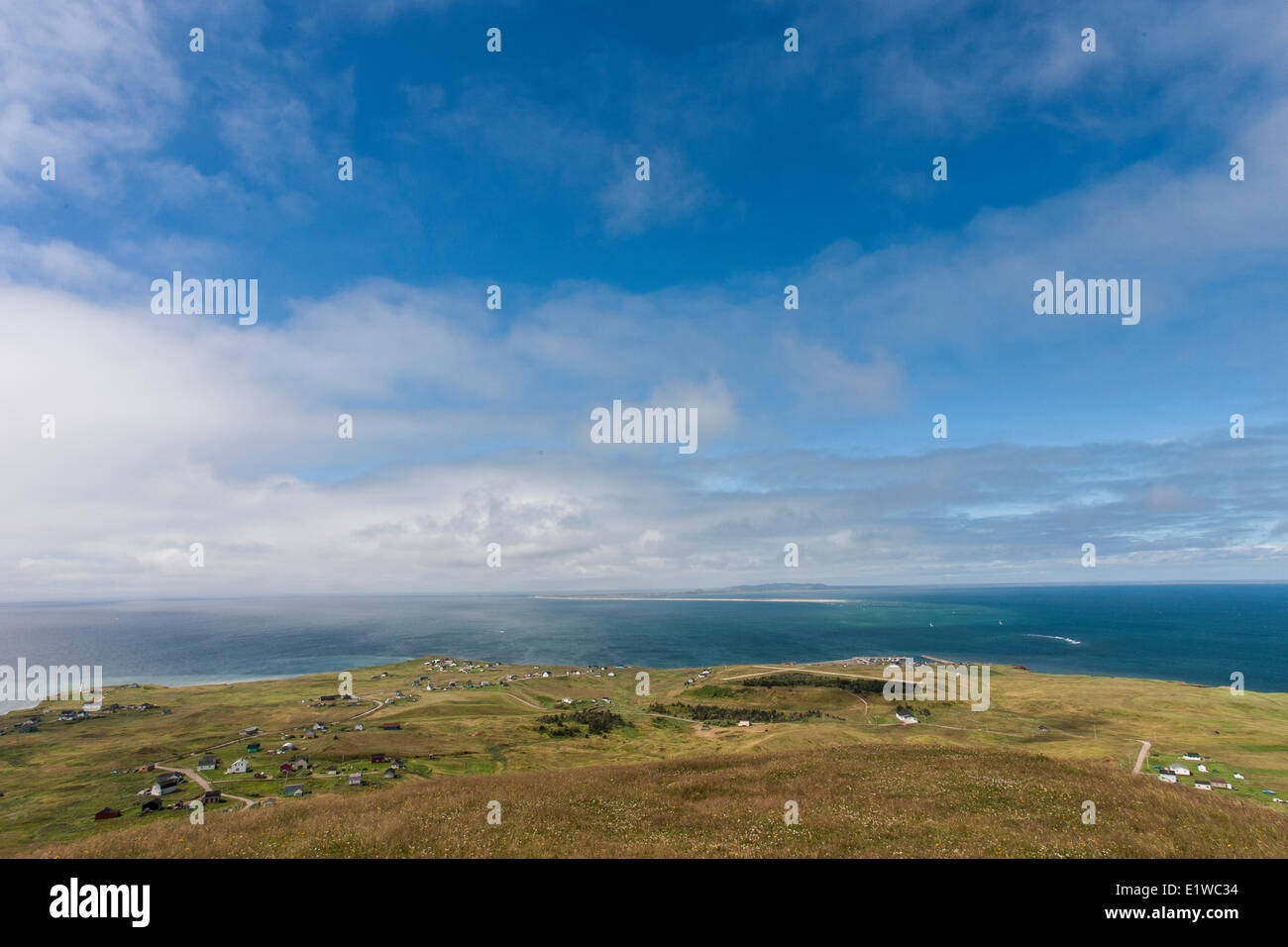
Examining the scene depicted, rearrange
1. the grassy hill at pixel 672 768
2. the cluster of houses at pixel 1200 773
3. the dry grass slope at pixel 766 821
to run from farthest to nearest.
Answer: the cluster of houses at pixel 1200 773 → the grassy hill at pixel 672 768 → the dry grass slope at pixel 766 821

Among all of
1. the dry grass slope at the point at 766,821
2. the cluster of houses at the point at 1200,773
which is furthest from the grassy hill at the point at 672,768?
the cluster of houses at the point at 1200,773

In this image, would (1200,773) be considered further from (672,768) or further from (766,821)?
(766,821)

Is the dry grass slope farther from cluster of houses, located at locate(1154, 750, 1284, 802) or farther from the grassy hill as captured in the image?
cluster of houses, located at locate(1154, 750, 1284, 802)

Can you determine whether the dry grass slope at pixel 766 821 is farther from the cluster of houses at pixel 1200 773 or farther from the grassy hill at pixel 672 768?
the cluster of houses at pixel 1200 773

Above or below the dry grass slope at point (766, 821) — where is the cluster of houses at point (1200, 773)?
below

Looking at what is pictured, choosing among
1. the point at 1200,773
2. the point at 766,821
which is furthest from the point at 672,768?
the point at 1200,773

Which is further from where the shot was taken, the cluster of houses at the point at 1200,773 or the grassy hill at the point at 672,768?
the cluster of houses at the point at 1200,773
